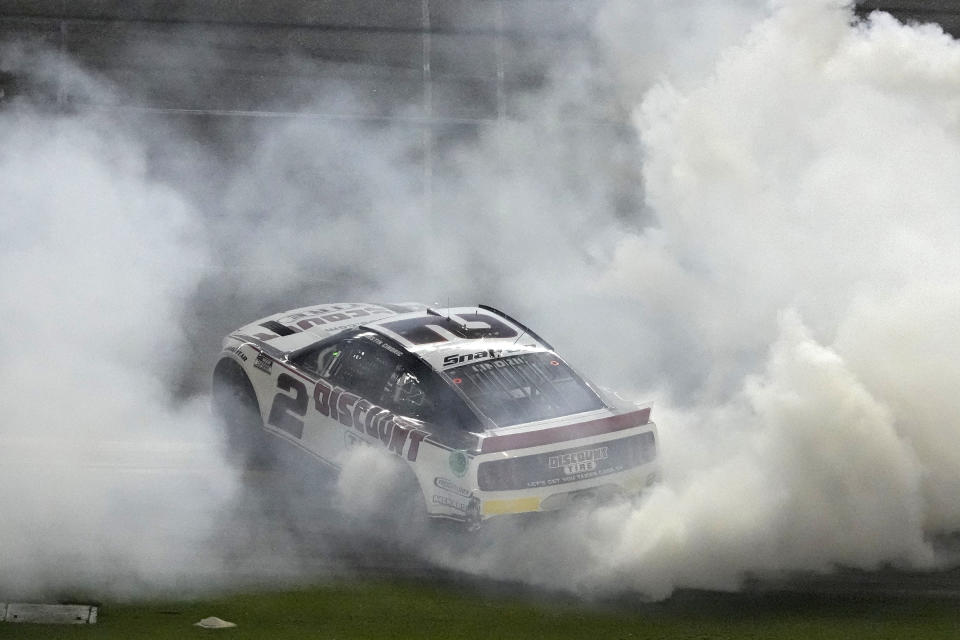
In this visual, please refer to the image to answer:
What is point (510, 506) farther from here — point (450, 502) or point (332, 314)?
point (332, 314)

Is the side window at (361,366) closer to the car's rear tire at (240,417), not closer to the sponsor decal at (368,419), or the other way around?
the sponsor decal at (368,419)

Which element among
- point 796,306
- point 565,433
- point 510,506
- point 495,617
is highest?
point 796,306

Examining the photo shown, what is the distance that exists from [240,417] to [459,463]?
7.77 feet

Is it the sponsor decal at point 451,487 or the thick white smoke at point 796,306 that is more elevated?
the thick white smoke at point 796,306

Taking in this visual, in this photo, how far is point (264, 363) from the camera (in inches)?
357

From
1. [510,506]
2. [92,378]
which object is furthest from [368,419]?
[92,378]

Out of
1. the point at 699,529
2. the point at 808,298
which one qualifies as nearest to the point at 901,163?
the point at 808,298

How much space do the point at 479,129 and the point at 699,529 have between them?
786 cm

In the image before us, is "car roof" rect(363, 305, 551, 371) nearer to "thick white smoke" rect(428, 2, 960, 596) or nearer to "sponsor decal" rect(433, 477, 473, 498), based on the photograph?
"sponsor decal" rect(433, 477, 473, 498)

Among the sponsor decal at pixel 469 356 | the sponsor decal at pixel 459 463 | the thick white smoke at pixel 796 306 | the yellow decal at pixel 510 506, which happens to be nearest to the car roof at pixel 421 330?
the sponsor decal at pixel 469 356

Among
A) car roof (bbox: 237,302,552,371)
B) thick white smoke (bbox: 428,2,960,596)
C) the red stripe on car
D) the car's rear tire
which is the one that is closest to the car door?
car roof (bbox: 237,302,552,371)

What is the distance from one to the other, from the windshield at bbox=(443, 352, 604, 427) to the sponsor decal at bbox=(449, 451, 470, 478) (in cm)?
44

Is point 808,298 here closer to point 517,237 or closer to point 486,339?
point 486,339

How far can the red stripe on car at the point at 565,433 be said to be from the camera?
756cm
